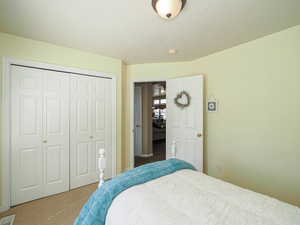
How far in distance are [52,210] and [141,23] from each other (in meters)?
2.61

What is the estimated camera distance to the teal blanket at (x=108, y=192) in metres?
1.10

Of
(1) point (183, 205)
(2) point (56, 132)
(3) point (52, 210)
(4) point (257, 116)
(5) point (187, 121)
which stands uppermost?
(4) point (257, 116)

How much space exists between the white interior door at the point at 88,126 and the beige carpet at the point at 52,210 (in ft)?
0.98

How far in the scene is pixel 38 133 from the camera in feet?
7.29

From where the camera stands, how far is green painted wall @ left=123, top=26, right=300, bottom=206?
183cm

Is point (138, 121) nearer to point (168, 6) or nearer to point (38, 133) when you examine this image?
point (38, 133)

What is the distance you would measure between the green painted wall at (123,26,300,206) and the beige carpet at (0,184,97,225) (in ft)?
7.36

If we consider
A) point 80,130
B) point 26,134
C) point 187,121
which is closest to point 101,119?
point 80,130

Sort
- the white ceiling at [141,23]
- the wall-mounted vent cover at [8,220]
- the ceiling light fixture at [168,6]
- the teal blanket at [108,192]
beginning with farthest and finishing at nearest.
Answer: the wall-mounted vent cover at [8,220]
the white ceiling at [141,23]
the ceiling light fixture at [168,6]
the teal blanket at [108,192]

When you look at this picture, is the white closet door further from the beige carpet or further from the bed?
the bed

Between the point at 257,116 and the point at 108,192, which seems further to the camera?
the point at 257,116

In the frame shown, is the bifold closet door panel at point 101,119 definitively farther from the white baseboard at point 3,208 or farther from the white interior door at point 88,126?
the white baseboard at point 3,208

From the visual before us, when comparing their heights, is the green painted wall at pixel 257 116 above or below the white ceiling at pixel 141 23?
below

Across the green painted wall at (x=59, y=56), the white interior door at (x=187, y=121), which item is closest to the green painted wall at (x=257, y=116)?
the white interior door at (x=187, y=121)
